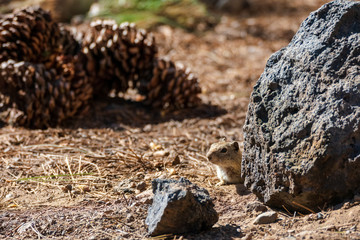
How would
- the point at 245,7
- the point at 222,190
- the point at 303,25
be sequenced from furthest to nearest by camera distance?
the point at 245,7
the point at 222,190
the point at 303,25

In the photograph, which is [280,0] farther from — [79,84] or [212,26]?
[79,84]

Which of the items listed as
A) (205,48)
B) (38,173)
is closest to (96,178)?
(38,173)

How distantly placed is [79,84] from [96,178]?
1.96 meters

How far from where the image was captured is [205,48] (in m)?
7.55

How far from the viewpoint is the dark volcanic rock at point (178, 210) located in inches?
91.0

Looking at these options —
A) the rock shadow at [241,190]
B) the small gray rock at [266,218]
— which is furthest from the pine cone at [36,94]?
the small gray rock at [266,218]

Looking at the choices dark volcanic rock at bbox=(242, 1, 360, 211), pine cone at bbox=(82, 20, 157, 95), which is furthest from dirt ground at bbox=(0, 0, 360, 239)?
pine cone at bbox=(82, 20, 157, 95)

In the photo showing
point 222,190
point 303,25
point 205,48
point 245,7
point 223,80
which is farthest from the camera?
point 245,7

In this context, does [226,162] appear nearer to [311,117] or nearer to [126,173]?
[126,173]

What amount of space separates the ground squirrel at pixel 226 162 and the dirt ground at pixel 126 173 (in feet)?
0.26

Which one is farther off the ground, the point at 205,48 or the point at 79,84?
the point at 205,48

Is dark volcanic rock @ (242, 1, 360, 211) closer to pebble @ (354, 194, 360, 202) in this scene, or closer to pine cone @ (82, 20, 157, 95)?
pebble @ (354, 194, 360, 202)

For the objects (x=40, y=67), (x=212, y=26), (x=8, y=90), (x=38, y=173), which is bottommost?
(x=38, y=173)

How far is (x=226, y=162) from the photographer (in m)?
3.26
